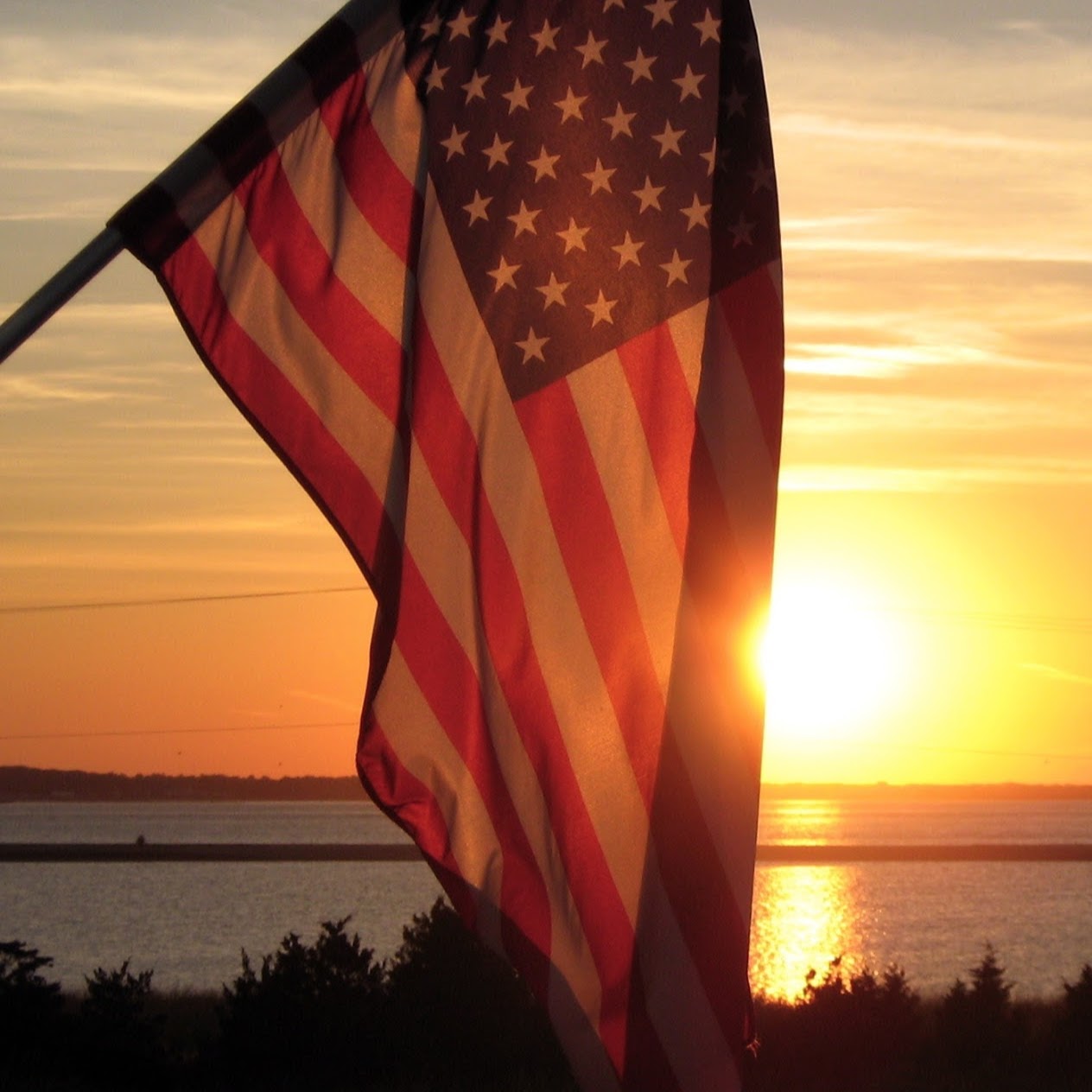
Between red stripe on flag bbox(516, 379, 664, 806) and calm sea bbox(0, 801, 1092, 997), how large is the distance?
2214cm

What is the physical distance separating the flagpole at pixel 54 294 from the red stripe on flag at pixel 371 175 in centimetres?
98

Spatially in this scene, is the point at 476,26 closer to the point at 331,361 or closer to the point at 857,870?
the point at 331,361

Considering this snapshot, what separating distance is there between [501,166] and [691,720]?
186cm

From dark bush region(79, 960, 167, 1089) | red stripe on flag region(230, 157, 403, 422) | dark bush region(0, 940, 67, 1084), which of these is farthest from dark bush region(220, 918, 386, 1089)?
red stripe on flag region(230, 157, 403, 422)

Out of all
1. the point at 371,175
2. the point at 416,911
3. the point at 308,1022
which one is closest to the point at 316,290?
the point at 371,175

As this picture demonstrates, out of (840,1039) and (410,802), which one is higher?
(840,1039)

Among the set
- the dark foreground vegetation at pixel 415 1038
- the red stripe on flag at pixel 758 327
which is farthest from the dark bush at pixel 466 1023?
the red stripe on flag at pixel 758 327

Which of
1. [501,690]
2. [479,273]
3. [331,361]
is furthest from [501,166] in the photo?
[501,690]

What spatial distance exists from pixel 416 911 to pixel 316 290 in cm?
6131

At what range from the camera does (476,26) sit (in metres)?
6.62

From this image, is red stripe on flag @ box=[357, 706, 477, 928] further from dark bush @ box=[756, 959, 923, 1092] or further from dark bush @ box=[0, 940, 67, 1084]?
dark bush @ box=[756, 959, 923, 1092]

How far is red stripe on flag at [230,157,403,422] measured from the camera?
21.1ft

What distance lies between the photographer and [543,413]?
259 inches

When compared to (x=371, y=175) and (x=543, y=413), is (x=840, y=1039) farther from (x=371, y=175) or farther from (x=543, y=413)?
(x=371, y=175)
